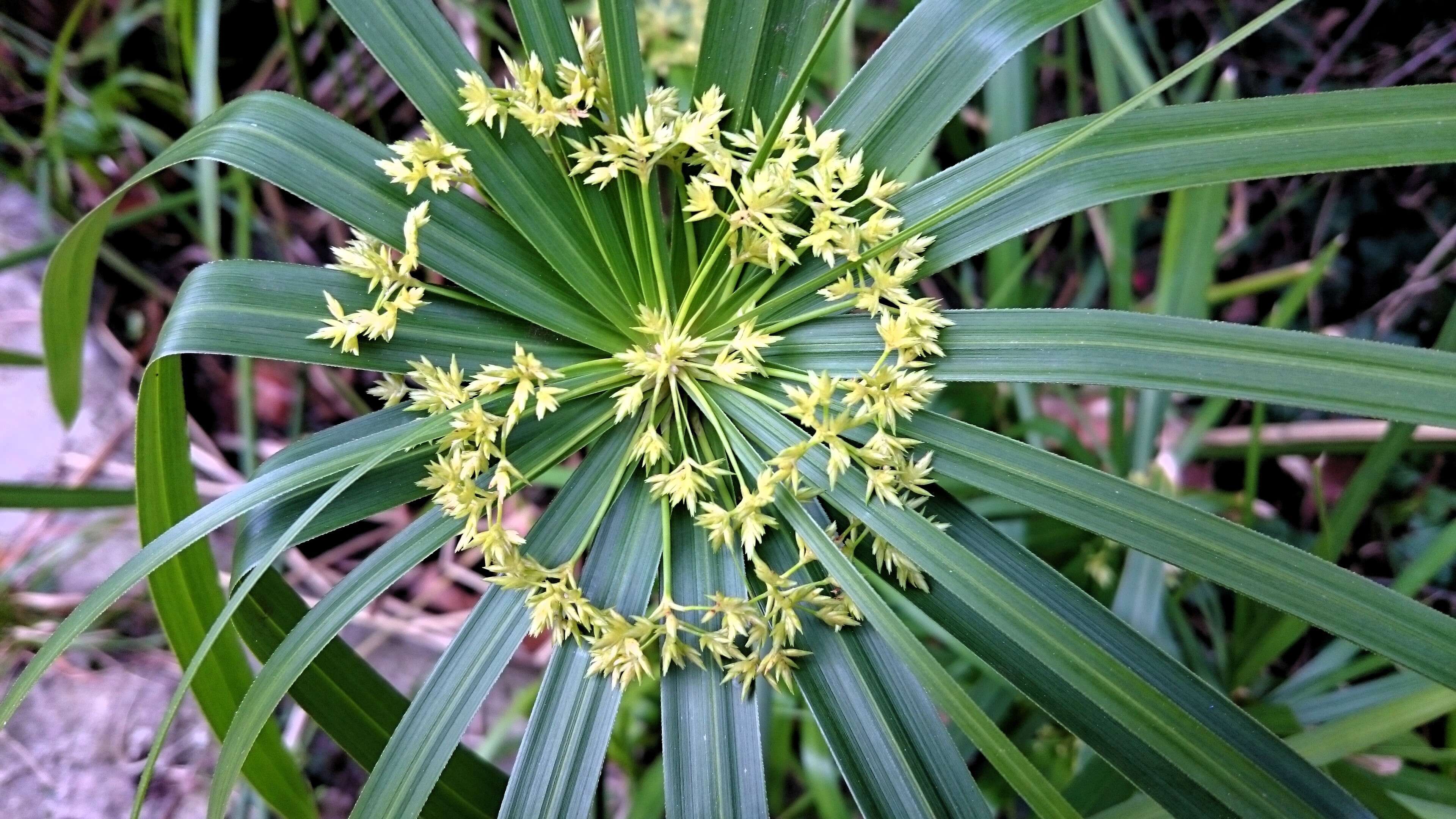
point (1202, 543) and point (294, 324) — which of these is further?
point (294, 324)

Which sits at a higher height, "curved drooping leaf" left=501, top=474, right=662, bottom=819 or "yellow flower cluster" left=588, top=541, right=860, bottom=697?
"yellow flower cluster" left=588, top=541, right=860, bottom=697

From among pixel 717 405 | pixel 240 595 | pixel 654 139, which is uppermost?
pixel 654 139

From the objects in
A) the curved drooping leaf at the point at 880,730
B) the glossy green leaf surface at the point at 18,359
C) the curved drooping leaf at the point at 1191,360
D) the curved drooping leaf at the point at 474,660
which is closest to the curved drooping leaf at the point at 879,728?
the curved drooping leaf at the point at 880,730

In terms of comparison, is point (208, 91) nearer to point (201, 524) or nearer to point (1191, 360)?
point (201, 524)

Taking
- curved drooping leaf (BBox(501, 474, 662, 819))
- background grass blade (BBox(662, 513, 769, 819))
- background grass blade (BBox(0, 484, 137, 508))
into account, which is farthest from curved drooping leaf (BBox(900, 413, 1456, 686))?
background grass blade (BBox(0, 484, 137, 508))

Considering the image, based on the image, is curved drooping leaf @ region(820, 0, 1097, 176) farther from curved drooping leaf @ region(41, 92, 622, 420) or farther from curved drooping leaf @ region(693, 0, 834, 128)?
curved drooping leaf @ region(41, 92, 622, 420)

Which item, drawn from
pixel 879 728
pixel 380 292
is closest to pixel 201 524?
pixel 380 292

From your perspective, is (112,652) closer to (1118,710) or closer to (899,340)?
(899,340)
